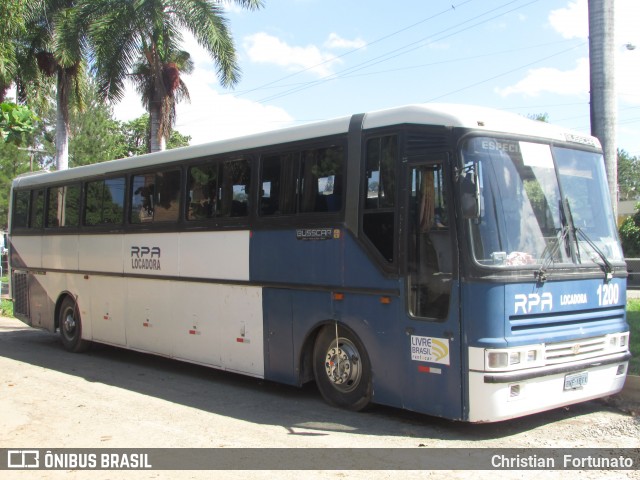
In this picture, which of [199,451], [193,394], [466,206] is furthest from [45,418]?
[466,206]

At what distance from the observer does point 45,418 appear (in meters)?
7.59

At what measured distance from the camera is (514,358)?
614 cm

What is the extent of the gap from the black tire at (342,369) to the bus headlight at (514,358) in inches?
62.2

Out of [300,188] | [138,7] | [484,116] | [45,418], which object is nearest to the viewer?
[484,116]

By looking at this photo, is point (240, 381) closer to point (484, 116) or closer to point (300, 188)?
point (300, 188)

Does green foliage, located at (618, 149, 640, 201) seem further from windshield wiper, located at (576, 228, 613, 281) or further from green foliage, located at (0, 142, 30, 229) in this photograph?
windshield wiper, located at (576, 228, 613, 281)

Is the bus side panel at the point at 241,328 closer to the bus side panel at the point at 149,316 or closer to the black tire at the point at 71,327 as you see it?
the bus side panel at the point at 149,316

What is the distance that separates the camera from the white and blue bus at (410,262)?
6.26m

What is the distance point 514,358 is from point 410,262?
4.65ft

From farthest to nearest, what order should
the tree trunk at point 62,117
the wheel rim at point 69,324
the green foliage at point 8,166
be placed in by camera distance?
1. the green foliage at point 8,166
2. the tree trunk at point 62,117
3. the wheel rim at point 69,324

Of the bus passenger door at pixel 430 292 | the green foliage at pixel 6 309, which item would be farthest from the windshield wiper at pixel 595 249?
the green foliage at pixel 6 309

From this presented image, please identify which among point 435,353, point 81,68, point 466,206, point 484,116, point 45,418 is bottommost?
point 45,418

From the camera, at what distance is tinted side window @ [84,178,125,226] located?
37.5 feet

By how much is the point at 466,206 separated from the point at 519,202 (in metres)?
0.69
